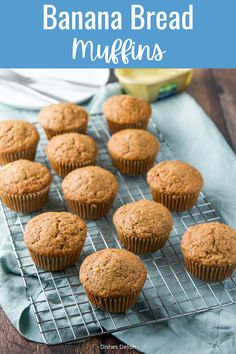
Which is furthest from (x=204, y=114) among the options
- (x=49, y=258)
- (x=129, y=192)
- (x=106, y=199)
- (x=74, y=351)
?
(x=74, y=351)

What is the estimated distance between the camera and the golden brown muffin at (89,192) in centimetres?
431

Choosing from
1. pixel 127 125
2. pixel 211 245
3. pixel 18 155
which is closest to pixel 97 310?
pixel 211 245

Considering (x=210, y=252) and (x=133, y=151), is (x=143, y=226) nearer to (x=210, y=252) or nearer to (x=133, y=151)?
(x=210, y=252)

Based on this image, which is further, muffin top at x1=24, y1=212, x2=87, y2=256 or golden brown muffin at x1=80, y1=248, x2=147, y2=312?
muffin top at x1=24, y1=212, x2=87, y2=256

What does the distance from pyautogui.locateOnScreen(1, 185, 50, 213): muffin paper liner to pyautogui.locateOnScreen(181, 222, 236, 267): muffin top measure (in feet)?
3.41

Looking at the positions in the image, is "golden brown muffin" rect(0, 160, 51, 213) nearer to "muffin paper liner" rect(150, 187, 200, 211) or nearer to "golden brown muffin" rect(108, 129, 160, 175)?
"golden brown muffin" rect(108, 129, 160, 175)

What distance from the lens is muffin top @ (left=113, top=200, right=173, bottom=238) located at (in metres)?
4.01

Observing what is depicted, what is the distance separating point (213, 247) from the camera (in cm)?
386

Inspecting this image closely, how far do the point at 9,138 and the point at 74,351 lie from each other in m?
1.87

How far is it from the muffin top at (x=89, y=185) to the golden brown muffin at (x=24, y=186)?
157 mm

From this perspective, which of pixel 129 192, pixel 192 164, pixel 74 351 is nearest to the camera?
pixel 74 351

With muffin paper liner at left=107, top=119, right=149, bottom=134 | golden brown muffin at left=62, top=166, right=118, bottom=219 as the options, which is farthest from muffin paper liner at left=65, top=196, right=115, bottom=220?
muffin paper liner at left=107, top=119, right=149, bottom=134

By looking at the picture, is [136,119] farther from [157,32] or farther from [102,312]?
[102,312]

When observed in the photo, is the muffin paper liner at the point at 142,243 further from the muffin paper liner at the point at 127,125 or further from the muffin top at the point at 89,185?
the muffin paper liner at the point at 127,125
